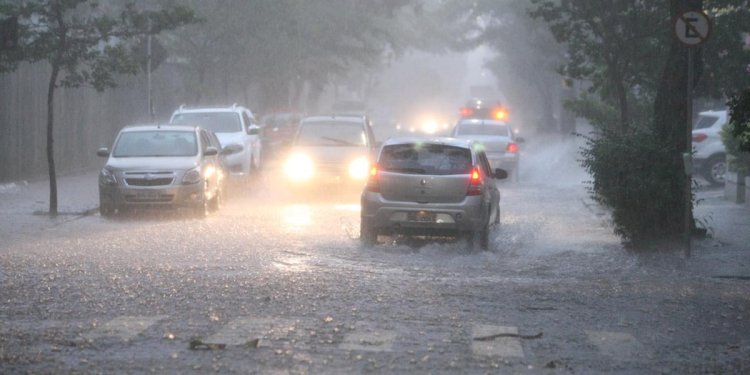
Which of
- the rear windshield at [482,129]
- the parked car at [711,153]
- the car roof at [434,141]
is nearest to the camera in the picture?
the car roof at [434,141]

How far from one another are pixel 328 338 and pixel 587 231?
408 inches

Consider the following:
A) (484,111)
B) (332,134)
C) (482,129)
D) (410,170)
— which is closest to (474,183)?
(410,170)

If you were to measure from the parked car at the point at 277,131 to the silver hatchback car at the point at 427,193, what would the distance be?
23444 mm

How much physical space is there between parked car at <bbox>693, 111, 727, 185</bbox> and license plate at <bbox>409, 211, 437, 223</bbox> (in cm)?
1459

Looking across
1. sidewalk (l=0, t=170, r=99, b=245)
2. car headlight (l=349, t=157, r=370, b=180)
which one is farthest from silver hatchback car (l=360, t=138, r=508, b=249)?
car headlight (l=349, t=157, r=370, b=180)

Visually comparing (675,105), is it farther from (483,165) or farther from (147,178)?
(147,178)

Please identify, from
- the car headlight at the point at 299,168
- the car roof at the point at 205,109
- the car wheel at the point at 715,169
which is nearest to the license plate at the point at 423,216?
the car headlight at the point at 299,168

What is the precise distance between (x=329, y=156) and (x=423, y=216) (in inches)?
369

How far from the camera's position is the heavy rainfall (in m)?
9.13

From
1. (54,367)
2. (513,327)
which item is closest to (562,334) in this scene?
(513,327)

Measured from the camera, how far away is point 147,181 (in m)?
20.4

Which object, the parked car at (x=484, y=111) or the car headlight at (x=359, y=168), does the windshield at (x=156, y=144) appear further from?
the parked car at (x=484, y=111)

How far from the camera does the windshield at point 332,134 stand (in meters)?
25.7

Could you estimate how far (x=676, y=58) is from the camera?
56.1 feet
